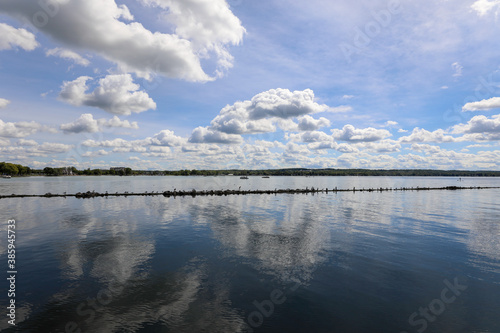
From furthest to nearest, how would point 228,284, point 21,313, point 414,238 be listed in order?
point 414,238
point 228,284
point 21,313

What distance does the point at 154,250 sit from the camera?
28781 millimetres

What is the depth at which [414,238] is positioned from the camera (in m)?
34.9

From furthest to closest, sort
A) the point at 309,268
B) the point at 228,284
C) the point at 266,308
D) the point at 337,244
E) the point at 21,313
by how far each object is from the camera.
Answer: the point at 337,244 → the point at 309,268 → the point at 228,284 → the point at 266,308 → the point at 21,313

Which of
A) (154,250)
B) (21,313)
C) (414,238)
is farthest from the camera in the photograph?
(414,238)

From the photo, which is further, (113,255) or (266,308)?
(113,255)

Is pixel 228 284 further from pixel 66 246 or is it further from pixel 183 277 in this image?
pixel 66 246

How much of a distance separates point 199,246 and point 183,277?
8966mm

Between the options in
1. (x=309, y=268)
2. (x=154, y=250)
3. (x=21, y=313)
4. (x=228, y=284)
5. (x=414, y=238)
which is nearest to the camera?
(x=21, y=313)

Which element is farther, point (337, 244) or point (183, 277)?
point (337, 244)

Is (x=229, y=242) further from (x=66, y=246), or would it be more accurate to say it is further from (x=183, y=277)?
(x=66, y=246)

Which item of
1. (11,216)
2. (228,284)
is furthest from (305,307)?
(11,216)

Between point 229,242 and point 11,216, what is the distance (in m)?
46.9

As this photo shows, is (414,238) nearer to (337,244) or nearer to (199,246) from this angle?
(337,244)

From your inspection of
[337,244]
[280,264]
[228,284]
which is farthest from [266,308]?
[337,244]
